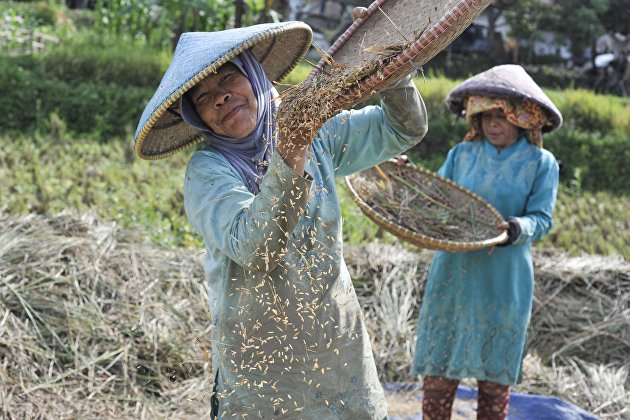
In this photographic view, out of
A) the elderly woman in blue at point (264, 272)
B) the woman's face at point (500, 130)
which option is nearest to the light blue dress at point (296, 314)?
the elderly woman in blue at point (264, 272)

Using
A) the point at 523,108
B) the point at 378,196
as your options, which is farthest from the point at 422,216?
the point at 523,108

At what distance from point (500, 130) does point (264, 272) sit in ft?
6.14

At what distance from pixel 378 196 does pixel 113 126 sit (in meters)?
5.27

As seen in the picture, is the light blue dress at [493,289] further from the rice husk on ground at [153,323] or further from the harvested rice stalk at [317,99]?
the harvested rice stalk at [317,99]

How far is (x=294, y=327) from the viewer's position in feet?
6.67

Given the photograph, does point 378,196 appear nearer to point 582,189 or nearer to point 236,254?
point 236,254

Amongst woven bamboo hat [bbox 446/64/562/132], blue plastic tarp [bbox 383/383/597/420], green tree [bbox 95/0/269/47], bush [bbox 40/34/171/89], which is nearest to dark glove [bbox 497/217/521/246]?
woven bamboo hat [bbox 446/64/562/132]

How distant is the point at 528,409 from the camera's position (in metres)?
3.92

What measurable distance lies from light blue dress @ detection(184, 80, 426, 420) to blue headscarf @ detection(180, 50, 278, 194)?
0.04m

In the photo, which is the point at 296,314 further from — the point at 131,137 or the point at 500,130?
the point at 131,137

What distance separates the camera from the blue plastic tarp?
3850mm

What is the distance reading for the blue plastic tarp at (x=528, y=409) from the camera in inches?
152

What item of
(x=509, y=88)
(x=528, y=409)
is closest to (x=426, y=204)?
(x=509, y=88)

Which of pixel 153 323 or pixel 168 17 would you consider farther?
pixel 168 17
